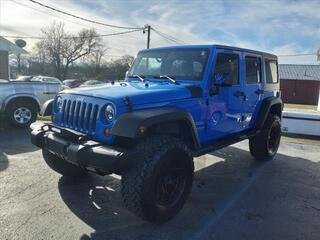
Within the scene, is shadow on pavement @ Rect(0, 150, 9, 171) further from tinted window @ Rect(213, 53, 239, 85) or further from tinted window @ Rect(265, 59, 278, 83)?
tinted window @ Rect(265, 59, 278, 83)

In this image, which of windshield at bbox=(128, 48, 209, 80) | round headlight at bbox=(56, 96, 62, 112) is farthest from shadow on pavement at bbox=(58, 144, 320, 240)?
windshield at bbox=(128, 48, 209, 80)

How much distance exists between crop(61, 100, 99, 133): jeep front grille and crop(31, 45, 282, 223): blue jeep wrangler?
0.04ft

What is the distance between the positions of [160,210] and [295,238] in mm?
1475

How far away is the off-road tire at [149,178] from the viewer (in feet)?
11.4

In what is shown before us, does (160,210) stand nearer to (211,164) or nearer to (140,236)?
(140,236)

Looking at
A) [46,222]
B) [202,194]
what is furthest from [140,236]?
[202,194]

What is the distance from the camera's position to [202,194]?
15.6 feet

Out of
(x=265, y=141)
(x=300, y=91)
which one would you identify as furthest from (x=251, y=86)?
(x=300, y=91)

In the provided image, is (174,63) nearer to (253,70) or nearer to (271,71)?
(253,70)

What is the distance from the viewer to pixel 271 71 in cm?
668

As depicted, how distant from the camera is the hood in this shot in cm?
373

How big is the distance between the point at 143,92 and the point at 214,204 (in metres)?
1.77

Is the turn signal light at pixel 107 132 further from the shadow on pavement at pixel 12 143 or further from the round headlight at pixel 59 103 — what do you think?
the shadow on pavement at pixel 12 143

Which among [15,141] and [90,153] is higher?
[90,153]
